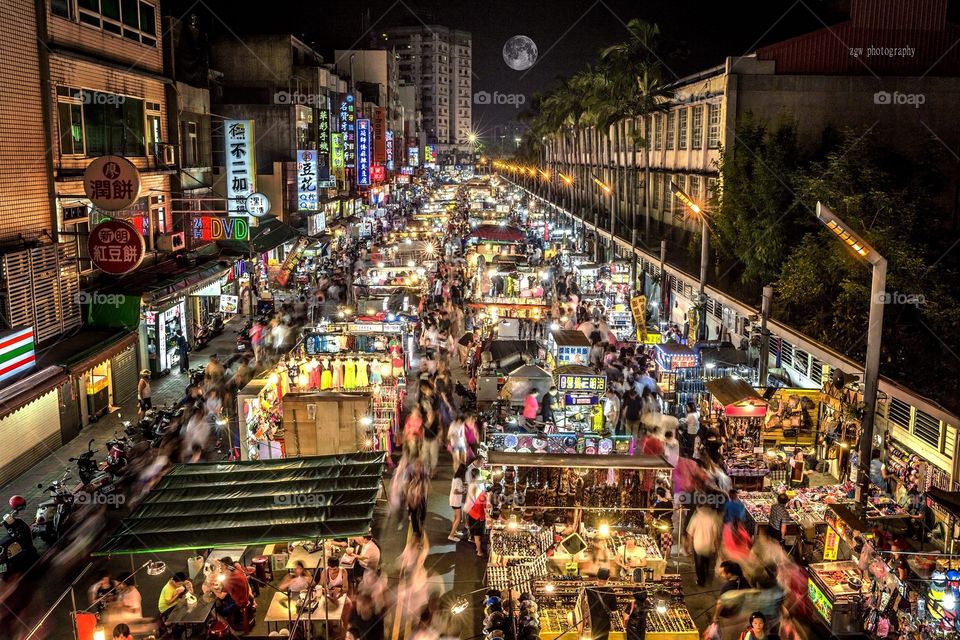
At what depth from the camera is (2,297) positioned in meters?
14.9

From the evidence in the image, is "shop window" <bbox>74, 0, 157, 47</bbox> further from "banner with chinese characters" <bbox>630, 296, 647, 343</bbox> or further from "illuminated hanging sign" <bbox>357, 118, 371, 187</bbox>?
"illuminated hanging sign" <bbox>357, 118, 371, 187</bbox>

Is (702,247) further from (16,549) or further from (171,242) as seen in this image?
(16,549)

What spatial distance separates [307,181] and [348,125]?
17129 mm

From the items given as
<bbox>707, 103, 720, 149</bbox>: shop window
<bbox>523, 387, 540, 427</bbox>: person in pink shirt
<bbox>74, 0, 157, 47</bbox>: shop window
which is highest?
<bbox>74, 0, 157, 47</bbox>: shop window

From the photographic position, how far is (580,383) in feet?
58.6

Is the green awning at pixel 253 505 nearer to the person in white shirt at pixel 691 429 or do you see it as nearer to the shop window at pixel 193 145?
the person in white shirt at pixel 691 429

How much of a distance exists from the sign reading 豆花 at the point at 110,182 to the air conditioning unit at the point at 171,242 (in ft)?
20.2

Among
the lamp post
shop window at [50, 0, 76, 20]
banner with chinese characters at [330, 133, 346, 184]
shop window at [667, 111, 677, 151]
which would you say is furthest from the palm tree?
shop window at [50, 0, 76, 20]

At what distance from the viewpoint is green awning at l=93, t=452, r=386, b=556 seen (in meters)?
8.52

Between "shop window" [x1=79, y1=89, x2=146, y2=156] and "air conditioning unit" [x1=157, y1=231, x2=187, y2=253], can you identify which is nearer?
"shop window" [x1=79, y1=89, x2=146, y2=156]

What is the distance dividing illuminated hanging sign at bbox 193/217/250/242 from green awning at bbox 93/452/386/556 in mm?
15699

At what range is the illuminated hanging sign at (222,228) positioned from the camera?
2472 centimetres

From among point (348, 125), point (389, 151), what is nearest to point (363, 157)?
point (348, 125)

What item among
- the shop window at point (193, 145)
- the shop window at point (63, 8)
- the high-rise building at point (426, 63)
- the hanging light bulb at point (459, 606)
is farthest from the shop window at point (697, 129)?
the high-rise building at point (426, 63)
